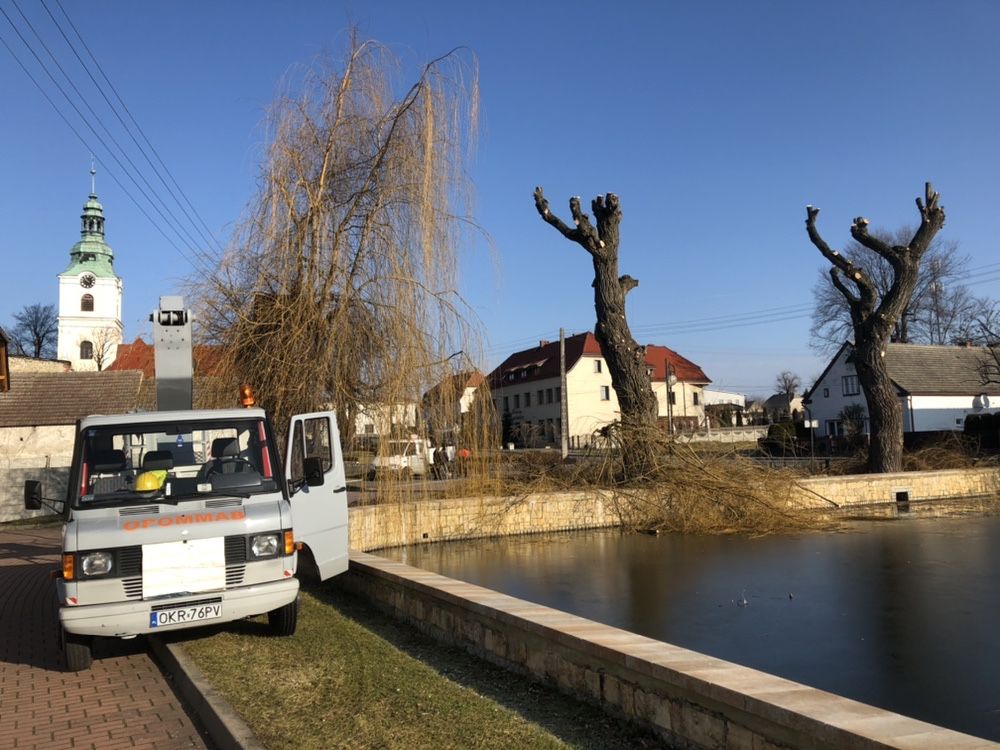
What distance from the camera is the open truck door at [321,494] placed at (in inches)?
322

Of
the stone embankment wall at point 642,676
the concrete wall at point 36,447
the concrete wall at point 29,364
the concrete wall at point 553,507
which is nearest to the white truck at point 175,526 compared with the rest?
the stone embankment wall at point 642,676

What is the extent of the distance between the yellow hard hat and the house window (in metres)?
55.1

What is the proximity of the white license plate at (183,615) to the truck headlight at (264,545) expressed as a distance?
0.52 meters

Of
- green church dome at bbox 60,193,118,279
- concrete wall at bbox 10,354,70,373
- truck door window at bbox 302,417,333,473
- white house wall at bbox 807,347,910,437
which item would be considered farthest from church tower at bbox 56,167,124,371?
truck door window at bbox 302,417,333,473

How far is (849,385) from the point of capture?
55594mm

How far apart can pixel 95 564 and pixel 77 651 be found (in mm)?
986

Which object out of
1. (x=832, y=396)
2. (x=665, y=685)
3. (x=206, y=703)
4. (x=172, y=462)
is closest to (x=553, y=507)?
(x=172, y=462)

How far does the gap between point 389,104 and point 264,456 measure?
7204mm

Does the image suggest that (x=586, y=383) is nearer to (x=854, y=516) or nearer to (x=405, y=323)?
(x=854, y=516)

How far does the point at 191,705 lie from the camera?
18.9 ft

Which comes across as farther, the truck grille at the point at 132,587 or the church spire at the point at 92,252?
the church spire at the point at 92,252

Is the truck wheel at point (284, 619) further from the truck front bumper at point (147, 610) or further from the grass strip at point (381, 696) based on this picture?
the truck front bumper at point (147, 610)

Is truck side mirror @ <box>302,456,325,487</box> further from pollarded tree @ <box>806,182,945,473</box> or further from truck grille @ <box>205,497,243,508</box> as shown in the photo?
pollarded tree @ <box>806,182,945,473</box>

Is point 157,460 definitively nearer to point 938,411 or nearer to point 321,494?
point 321,494
